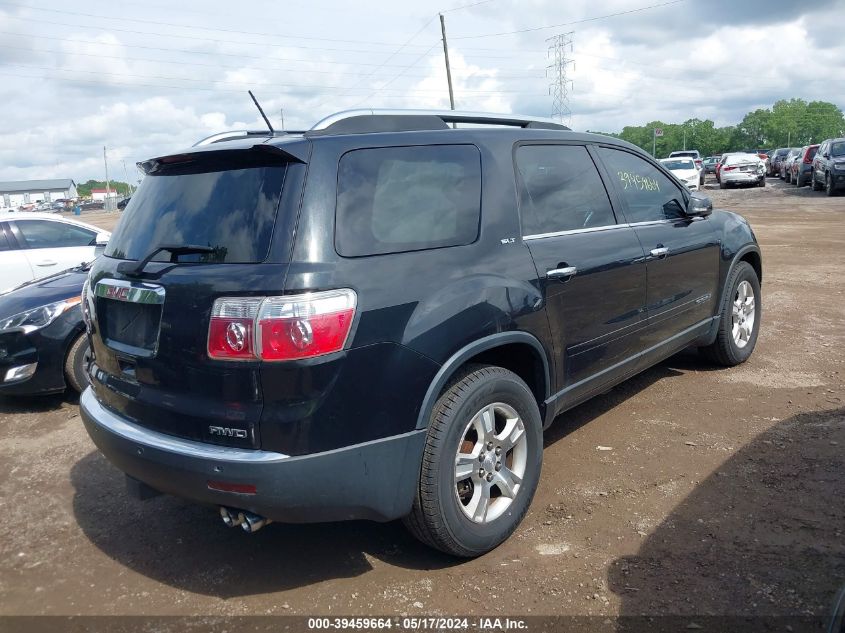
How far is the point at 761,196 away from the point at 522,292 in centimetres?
2596

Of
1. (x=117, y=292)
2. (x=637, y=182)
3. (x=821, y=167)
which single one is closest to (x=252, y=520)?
(x=117, y=292)

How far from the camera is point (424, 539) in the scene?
9.83ft

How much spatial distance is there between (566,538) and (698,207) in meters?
2.71

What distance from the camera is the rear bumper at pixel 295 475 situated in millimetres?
2572

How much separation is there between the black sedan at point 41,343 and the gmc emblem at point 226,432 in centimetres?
314

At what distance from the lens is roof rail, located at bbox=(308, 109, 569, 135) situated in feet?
9.79

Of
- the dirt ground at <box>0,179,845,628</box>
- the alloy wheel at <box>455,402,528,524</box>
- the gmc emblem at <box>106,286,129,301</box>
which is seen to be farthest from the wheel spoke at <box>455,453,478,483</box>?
the gmc emblem at <box>106,286,129,301</box>

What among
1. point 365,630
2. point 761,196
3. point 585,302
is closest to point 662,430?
point 585,302

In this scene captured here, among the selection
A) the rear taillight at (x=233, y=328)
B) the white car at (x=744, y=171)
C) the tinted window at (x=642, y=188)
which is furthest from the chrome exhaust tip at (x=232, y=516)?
the white car at (x=744, y=171)

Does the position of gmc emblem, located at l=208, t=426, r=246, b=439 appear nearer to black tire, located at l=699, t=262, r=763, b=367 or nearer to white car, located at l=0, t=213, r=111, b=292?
black tire, located at l=699, t=262, r=763, b=367

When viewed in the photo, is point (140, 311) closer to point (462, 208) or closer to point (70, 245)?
point (462, 208)

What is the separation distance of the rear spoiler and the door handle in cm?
137

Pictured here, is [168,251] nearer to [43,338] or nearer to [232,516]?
[232,516]

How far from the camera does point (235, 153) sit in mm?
2865
